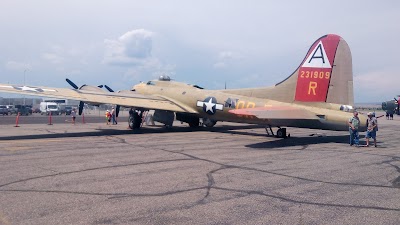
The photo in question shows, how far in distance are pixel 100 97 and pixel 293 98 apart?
13.0m

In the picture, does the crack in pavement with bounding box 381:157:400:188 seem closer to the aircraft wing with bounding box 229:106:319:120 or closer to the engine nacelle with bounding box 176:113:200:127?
the aircraft wing with bounding box 229:106:319:120

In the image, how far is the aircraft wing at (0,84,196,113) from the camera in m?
22.5

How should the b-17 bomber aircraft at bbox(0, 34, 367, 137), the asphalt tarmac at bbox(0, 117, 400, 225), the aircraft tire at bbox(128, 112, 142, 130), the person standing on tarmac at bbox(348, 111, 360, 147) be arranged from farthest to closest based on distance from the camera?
the aircraft tire at bbox(128, 112, 142, 130)
the b-17 bomber aircraft at bbox(0, 34, 367, 137)
the person standing on tarmac at bbox(348, 111, 360, 147)
the asphalt tarmac at bbox(0, 117, 400, 225)

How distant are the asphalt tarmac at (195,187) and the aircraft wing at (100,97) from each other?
326 inches

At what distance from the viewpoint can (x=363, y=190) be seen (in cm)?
878

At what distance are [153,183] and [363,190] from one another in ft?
17.1

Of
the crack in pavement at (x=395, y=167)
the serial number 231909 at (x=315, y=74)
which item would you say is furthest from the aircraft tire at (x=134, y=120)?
the crack in pavement at (x=395, y=167)

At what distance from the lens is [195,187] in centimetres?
884

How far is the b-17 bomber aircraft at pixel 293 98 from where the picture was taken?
61.4ft

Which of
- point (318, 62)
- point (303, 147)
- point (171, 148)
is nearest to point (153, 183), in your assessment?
point (171, 148)

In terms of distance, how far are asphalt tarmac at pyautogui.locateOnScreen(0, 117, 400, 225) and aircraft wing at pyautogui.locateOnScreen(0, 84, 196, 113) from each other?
27.2 feet

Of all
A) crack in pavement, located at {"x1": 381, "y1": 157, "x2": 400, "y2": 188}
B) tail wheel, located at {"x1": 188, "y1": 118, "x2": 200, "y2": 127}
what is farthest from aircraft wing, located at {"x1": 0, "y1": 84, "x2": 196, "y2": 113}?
crack in pavement, located at {"x1": 381, "y1": 157, "x2": 400, "y2": 188}

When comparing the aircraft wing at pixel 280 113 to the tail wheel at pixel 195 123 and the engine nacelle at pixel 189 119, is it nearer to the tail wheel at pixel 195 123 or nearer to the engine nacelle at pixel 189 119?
the engine nacelle at pixel 189 119

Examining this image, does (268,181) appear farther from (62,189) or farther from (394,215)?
(62,189)
